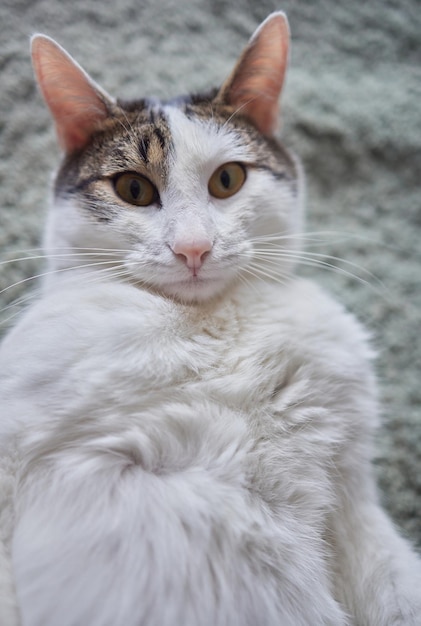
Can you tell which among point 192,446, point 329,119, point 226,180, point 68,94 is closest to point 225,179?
point 226,180

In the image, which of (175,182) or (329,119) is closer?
(175,182)

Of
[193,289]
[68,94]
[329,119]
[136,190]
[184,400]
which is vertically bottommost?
[184,400]

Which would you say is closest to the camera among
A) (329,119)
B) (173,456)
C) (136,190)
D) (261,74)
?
(173,456)

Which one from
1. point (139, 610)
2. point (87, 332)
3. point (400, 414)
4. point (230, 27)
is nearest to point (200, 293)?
point (87, 332)

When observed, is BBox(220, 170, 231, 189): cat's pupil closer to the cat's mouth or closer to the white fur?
the white fur

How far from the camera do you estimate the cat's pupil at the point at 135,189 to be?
0.84m

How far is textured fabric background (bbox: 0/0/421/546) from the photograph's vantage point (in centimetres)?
119

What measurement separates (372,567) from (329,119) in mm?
1054

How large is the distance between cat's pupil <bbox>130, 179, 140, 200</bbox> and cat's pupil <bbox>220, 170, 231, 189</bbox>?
0.14 m

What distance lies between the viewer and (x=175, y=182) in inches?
32.0

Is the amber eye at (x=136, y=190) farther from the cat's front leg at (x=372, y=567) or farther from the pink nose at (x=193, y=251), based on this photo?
the cat's front leg at (x=372, y=567)

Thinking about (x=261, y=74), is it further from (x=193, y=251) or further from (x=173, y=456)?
(x=173, y=456)

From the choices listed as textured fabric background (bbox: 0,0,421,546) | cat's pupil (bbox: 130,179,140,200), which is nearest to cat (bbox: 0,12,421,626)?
cat's pupil (bbox: 130,179,140,200)

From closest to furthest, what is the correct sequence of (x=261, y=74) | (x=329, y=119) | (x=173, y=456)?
(x=173, y=456)
(x=261, y=74)
(x=329, y=119)
